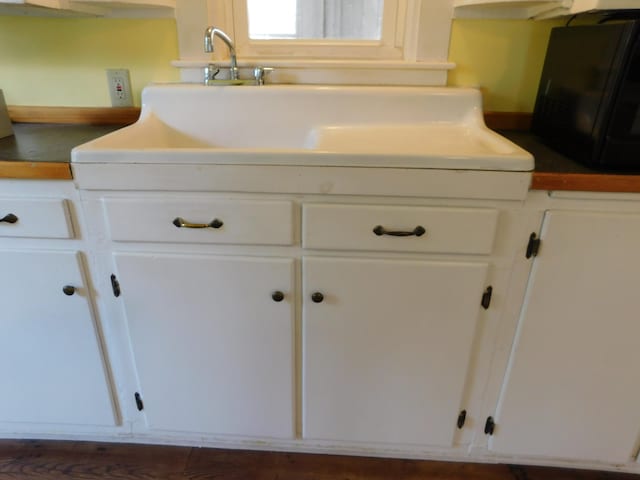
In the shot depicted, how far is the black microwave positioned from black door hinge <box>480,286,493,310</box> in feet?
1.17

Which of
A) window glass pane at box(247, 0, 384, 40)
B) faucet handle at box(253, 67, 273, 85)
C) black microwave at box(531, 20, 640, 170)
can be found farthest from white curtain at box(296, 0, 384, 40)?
black microwave at box(531, 20, 640, 170)

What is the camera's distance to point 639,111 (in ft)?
2.85

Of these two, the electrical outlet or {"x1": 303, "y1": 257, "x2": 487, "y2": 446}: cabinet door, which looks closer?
{"x1": 303, "y1": 257, "x2": 487, "y2": 446}: cabinet door

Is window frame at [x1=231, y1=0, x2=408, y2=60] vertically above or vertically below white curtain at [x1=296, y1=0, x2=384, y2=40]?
Answer: below

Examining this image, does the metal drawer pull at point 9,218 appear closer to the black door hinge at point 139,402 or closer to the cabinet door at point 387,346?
the black door hinge at point 139,402

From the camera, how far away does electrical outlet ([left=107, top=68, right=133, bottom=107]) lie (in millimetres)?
1354

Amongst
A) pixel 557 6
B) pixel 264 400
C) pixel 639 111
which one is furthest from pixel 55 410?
pixel 557 6

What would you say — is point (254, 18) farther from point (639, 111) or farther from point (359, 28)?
point (639, 111)

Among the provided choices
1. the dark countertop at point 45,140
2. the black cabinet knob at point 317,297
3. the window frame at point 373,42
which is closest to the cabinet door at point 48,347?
the dark countertop at point 45,140

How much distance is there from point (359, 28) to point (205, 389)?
125 cm

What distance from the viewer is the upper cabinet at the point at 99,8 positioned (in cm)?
114

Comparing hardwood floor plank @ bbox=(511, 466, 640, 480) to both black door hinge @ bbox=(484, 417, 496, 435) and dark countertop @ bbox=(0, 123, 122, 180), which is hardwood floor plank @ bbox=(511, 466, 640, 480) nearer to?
black door hinge @ bbox=(484, 417, 496, 435)

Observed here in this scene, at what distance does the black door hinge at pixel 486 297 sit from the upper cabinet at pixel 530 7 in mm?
653

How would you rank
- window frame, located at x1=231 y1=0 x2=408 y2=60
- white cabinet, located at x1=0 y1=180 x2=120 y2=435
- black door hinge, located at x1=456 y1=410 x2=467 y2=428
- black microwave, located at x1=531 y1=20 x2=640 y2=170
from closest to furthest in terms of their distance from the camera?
black microwave, located at x1=531 y1=20 x2=640 y2=170
white cabinet, located at x1=0 y1=180 x2=120 y2=435
black door hinge, located at x1=456 y1=410 x2=467 y2=428
window frame, located at x1=231 y1=0 x2=408 y2=60
